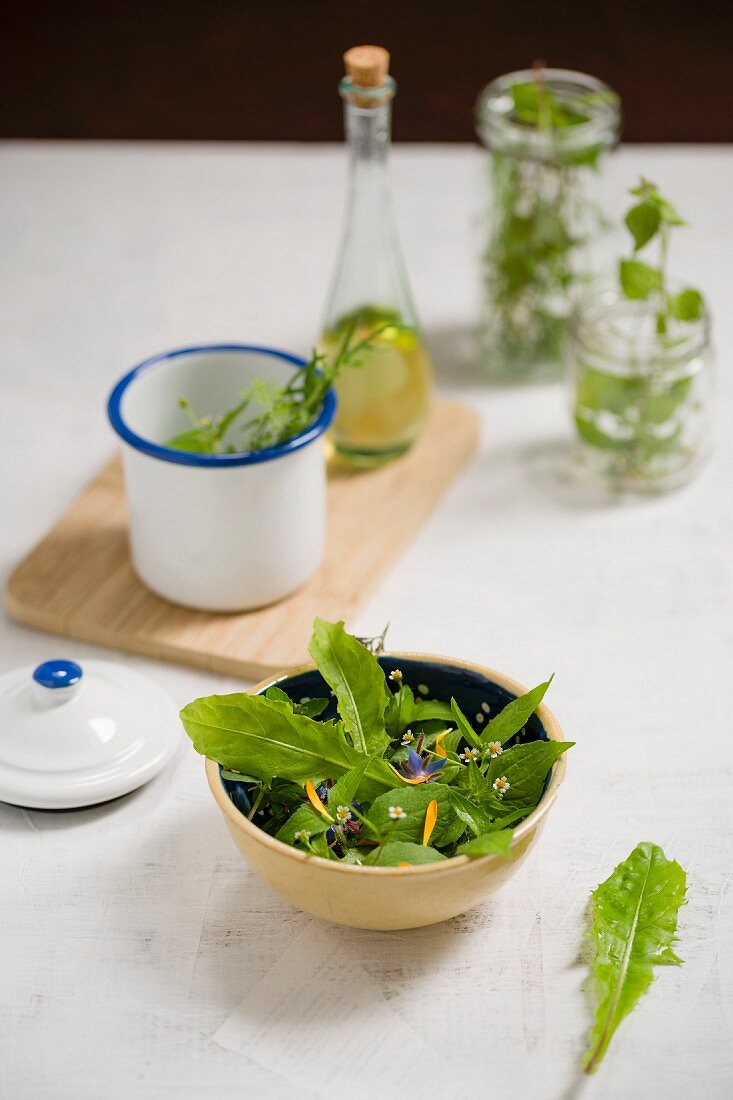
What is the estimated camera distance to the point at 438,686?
835 mm

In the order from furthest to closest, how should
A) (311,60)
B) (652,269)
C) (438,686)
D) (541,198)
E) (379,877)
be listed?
1. (311,60)
2. (541,198)
3. (652,269)
4. (438,686)
5. (379,877)

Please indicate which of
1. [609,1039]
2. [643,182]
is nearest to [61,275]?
[643,182]

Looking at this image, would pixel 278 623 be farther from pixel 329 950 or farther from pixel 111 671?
pixel 329 950

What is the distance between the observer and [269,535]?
3.24 ft

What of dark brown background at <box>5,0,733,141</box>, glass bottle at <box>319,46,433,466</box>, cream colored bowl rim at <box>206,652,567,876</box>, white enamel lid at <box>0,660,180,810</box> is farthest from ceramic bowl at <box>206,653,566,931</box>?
dark brown background at <box>5,0,733,141</box>

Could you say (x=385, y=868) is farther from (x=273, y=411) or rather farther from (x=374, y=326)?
(x=374, y=326)

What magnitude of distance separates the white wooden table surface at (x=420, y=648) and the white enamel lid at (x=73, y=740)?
31 millimetres

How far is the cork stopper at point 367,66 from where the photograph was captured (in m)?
1.01

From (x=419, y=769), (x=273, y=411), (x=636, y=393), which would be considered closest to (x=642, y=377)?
(x=636, y=393)

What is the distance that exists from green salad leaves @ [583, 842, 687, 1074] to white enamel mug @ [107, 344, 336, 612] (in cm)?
34

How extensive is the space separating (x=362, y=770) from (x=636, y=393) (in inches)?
20.1

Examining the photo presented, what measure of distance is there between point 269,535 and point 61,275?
61 centimetres

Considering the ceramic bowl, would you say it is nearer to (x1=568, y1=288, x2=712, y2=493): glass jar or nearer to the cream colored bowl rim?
the cream colored bowl rim

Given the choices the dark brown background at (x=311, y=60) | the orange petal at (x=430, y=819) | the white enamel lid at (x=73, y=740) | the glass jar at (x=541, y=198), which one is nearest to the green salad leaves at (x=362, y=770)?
the orange petal at (x=430, y=819)
